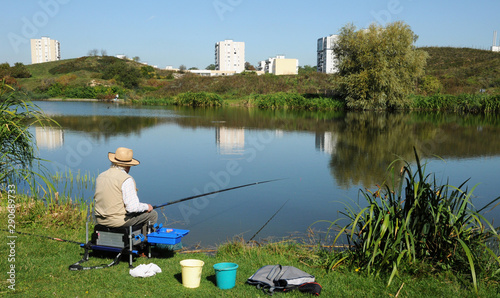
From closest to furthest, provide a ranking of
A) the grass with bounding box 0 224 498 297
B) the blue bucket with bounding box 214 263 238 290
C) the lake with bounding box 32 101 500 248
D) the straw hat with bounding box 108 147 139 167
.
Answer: the grass with bounding box 0 224 498 297
the blue bucket with bounding box 214 263 238 290
the straw hat with bounding box 108 147 139 167
the lake with bounding box 32 101 500 248

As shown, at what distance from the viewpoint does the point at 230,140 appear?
52.0 ft

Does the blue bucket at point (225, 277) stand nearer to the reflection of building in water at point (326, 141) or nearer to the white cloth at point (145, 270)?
the white cloth at point (145, 270)

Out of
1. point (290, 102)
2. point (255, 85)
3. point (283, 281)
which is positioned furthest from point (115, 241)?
point (255, 85)

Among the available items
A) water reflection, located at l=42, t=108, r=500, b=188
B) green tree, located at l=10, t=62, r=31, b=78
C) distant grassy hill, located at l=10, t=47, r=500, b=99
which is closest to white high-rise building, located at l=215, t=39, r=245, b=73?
distant grassy hill, located at l=10, t=47, r=500, b=99

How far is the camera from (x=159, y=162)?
37.1 feet

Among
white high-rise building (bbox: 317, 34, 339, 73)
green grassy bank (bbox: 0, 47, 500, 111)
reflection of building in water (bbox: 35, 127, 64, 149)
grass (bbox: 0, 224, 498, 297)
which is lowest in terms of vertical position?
grass (bbox: 0, 224, 498, 297)

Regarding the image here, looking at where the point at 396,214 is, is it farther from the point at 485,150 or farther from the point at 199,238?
the point at 485,150

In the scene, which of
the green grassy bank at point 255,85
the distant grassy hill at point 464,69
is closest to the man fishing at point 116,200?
the green grassy bank at point 255,85

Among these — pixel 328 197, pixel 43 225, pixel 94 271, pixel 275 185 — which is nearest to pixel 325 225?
pixel 328 197

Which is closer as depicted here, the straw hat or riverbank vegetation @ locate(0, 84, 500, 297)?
riverbank vegetation @ locate(0, 84, 500, 297)

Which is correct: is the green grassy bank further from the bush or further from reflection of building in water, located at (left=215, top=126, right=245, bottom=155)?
reflection of building in water, located at (left=215, top=126, right=245, bottom=155)

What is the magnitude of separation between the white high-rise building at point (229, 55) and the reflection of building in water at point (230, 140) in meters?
122

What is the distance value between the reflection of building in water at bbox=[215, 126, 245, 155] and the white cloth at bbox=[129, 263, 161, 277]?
8868mm

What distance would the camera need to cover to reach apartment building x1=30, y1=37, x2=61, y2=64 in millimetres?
108188
